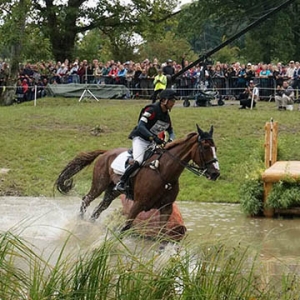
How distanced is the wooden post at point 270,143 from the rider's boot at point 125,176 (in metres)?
5.14

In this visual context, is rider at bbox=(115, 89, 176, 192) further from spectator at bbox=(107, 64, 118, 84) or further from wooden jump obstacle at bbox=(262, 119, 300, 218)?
spectator at bbox=(107, 64, 118, 84)

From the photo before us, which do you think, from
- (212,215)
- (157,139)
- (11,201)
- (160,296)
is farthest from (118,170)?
(160,296)

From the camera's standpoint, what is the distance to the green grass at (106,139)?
17.9 meters

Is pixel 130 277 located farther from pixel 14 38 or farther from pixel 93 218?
pixel 14 38

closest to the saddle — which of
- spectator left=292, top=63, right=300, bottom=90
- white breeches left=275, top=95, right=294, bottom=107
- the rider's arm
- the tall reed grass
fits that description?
the rider's arm

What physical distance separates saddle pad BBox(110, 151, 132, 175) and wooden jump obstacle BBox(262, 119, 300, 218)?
3626 mm

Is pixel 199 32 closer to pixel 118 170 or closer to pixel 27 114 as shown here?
pixel 27 114

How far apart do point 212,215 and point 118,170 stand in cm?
338

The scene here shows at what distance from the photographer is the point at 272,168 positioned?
15516 mm

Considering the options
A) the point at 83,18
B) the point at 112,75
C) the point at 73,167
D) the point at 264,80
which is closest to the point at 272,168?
the point at 73,167

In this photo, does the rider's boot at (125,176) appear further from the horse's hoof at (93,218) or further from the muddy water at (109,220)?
the horse's hoof at (93,218)

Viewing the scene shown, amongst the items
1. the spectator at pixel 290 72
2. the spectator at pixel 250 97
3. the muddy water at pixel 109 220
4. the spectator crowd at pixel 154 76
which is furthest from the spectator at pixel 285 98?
the muddy water at pixel 109 220

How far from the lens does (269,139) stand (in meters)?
16.3

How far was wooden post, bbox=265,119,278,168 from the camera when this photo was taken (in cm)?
1611
